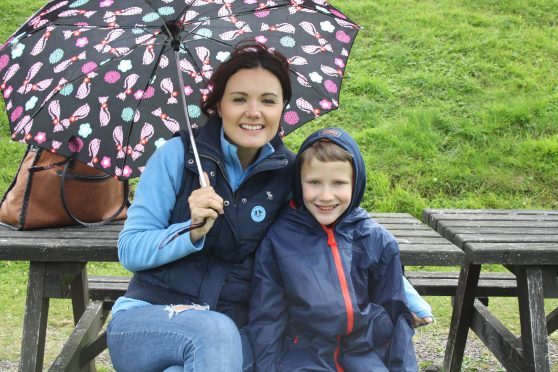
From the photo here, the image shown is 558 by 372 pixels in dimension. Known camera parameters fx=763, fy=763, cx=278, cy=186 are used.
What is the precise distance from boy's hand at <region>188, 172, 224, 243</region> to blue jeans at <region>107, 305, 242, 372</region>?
0.29 meters

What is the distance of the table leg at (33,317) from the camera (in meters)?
3.21

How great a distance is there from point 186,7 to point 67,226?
1.11 metres

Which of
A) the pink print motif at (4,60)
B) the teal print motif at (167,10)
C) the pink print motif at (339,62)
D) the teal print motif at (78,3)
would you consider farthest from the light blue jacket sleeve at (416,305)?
the pink print motif at (4,60)

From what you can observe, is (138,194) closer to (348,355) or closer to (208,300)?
(208,300)

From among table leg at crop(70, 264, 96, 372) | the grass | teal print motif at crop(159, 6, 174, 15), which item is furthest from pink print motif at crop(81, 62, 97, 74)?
the grass

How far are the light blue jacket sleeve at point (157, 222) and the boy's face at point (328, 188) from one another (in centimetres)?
43

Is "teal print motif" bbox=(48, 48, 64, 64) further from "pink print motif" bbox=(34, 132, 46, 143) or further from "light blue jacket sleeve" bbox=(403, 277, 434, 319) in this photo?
"light blue jacket sleeve" bbox=(403, 277, 434, 319)

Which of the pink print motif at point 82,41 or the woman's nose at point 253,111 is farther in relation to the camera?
the pink print motif at point 82,41

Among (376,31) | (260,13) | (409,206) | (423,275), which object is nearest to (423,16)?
(376,31)

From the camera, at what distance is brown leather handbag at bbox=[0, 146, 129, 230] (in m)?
3.15

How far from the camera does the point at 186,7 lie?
9.26ft

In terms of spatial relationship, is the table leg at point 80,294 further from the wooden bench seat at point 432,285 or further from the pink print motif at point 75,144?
the pink print motif at point 75,144

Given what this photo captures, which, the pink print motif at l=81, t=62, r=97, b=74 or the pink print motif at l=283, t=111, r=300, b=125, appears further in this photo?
the pink print motif at l=283, t=111, r=300, b=125

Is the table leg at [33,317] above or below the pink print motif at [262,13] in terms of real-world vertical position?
below
